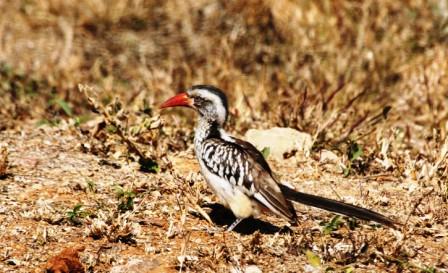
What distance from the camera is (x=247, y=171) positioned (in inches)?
226

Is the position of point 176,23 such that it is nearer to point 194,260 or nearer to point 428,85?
point 428,85

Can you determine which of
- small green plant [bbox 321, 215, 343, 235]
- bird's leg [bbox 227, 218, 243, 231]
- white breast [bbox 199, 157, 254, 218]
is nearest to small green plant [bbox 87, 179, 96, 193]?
white breast [bbox 199, 157, 254, 218]

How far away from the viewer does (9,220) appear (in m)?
5.74

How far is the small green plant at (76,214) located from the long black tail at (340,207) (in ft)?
4.19

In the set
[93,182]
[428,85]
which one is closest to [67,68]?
[93,182]

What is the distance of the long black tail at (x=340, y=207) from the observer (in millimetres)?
5539

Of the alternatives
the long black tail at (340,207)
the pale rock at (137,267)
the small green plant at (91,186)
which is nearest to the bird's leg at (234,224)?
the long black tail at (340,207)

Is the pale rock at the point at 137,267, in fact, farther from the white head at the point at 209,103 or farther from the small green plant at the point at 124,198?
the white head at the point at 209,103

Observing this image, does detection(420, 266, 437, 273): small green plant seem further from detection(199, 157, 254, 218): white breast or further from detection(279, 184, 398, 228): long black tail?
detection(199, 157, 254, 218): white breast

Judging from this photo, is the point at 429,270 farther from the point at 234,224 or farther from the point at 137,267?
the point at 137,267

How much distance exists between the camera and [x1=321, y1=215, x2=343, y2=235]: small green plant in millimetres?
5725

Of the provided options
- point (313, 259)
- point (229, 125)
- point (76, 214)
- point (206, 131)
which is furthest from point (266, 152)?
point (313, 259)

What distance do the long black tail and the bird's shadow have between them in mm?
236

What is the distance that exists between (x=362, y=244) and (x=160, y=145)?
222 centimetres
